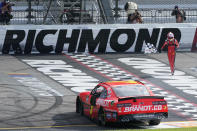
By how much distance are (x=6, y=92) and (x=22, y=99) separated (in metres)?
1.10

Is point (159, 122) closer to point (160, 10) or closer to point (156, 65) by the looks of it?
point (156, 65)

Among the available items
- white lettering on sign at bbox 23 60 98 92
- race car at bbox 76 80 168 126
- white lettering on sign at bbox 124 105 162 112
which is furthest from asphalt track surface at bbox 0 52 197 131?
white lettering on sign at bbox 124 105 162 112

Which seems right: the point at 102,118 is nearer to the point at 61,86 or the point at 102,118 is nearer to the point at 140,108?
the point at 140,108

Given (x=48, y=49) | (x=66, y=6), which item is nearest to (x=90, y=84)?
(x=48, y=49)

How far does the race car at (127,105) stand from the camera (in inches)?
564

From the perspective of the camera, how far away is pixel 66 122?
1562 cm

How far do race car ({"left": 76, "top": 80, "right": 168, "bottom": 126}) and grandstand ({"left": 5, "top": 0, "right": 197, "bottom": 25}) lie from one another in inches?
494

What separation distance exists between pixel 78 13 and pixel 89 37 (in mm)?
2411

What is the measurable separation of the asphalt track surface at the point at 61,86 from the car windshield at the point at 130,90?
32.5 inches

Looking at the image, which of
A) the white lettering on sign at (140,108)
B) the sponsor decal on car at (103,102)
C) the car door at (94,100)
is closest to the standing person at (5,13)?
the car door at (94,100)

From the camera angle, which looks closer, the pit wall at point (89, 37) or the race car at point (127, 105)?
the race car at point (127, 105)

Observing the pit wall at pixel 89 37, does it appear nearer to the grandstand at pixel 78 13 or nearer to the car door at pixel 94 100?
the grandstand at pixel 78 13

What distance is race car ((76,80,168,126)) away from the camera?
47.0 ft

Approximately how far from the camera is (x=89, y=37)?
27406 mm
